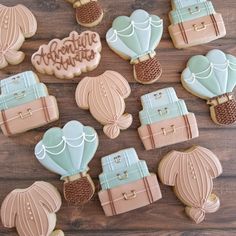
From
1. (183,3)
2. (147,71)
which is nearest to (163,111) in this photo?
(147,71)

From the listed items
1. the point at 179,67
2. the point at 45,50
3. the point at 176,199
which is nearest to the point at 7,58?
the point at 45,50

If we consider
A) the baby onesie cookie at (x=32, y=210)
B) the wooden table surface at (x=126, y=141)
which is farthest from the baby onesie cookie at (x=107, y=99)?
the baby onesie cookie at (x=32, y=210)

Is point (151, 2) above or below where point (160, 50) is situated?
above

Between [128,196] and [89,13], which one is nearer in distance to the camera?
[128,196]

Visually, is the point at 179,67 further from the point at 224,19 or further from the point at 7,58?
the point at 7,58

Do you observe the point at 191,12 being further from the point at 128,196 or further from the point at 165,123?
the point at 128,196

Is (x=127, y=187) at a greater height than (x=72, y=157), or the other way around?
(x=72, y=157)
